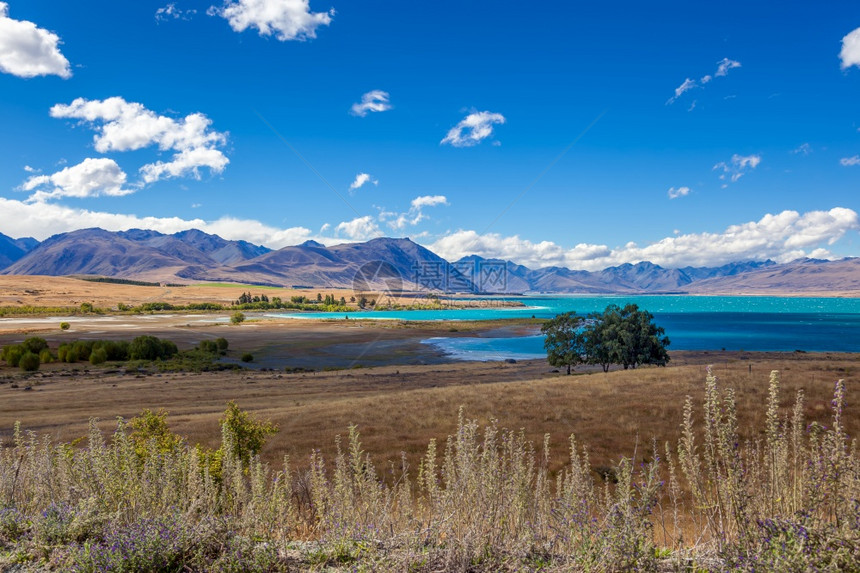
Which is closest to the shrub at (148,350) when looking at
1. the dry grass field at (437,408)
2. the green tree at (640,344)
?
the dry grass field at (437,408)

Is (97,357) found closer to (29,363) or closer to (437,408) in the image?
(29,363)

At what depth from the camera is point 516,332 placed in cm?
11956

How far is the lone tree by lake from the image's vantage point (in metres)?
46.2

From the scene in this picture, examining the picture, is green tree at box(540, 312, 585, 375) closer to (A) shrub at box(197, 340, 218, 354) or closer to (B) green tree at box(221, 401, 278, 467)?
(B) green tree at box(221, 401, 278, 467)

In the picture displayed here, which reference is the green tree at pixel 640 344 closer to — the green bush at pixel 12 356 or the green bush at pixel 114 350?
the green bush at pixel 114 350

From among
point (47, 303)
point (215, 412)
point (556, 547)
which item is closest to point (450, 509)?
point (556, 547)

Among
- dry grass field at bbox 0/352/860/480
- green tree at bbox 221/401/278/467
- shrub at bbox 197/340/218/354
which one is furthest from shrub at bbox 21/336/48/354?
green tree at bbox 221/401/278/467

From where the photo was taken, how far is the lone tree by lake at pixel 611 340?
46219mm

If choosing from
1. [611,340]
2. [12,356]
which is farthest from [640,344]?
[12,356]

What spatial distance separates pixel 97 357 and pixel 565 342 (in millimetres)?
55814

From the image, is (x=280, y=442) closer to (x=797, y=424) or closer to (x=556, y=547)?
(x=556, y=547)

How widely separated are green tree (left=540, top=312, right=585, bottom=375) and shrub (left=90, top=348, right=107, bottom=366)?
53092 millimetres

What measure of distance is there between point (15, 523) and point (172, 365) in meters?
57.4

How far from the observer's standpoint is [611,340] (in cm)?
4706
